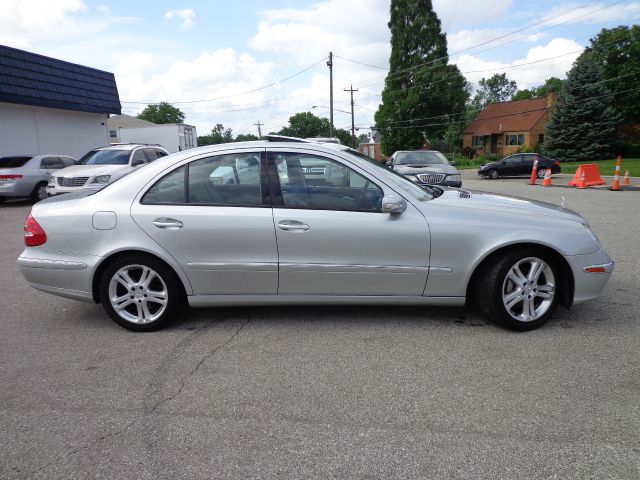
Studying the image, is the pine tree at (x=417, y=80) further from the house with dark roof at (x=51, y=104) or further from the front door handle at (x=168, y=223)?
the front door handle at (x=168, y=223)

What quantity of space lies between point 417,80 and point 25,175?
42.8m

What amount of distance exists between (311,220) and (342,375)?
1.25m

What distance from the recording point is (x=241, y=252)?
391 cm

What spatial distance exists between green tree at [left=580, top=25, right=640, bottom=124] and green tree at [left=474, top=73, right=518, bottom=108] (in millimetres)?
60648

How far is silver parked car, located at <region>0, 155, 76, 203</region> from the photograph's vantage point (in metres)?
13.5

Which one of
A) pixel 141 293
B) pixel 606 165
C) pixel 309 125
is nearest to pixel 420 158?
pixel 141 293

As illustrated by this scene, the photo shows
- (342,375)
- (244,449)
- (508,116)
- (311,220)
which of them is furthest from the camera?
(508,116)

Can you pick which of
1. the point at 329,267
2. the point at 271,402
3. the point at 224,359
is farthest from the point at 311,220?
the point at 271,402

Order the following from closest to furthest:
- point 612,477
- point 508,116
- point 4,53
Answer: point 612,477, point 4,53, point 508,116

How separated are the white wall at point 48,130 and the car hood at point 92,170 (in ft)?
23.6

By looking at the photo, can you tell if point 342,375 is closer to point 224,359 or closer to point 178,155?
point 224,359

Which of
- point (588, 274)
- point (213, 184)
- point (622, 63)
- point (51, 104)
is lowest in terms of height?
point (588, 274)

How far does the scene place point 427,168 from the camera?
39.1 ft

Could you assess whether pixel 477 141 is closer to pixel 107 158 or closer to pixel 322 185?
pixel 107 158
